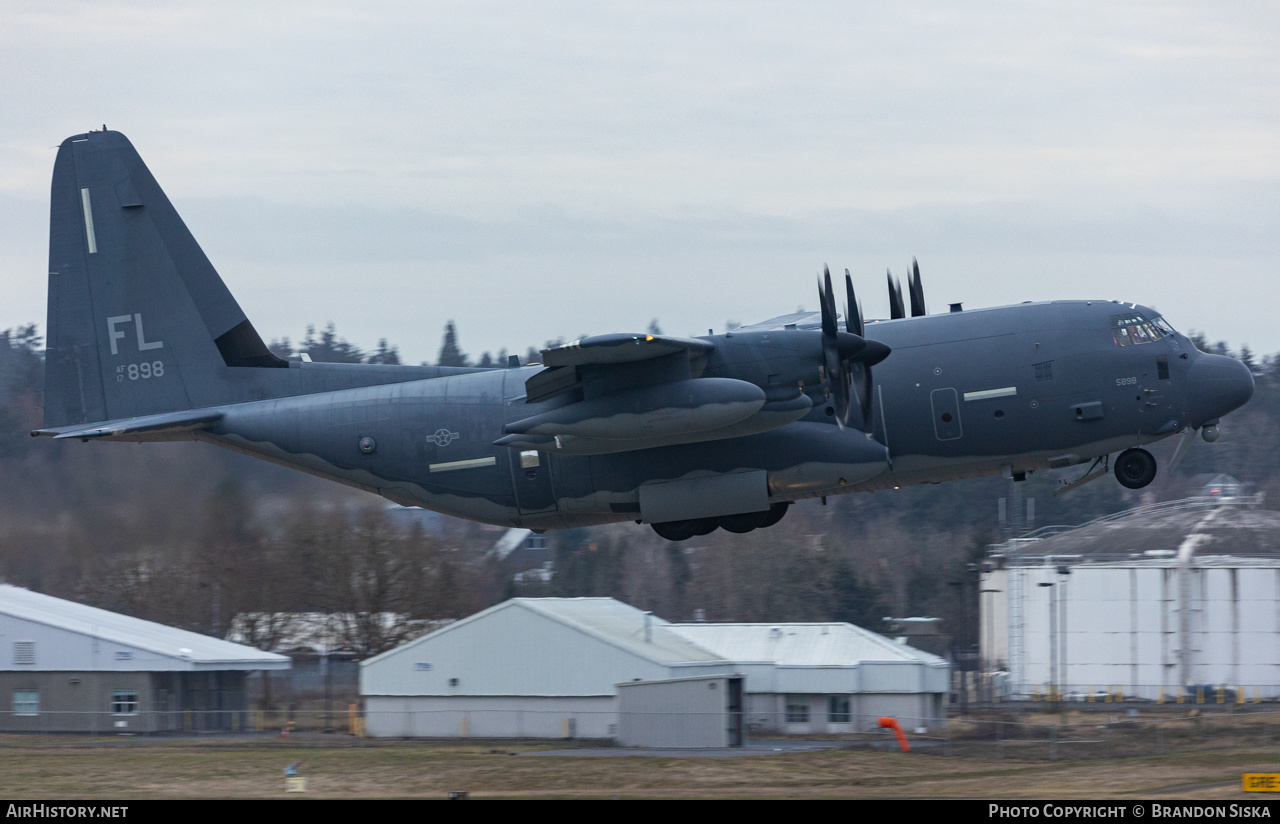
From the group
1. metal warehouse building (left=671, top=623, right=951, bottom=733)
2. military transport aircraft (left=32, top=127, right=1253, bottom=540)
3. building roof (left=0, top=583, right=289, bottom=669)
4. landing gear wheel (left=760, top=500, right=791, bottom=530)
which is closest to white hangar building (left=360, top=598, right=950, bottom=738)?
metal warehouse building (left=671, top=623, right=951, bottom=733)

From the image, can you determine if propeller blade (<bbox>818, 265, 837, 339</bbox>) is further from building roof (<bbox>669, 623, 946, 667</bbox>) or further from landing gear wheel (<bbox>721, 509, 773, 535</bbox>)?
building roof (<bbox>669, 623, 946, 667</bbox>)

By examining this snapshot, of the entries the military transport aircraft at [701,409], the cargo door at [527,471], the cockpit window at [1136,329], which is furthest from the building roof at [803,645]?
the cargo door at [527,471]

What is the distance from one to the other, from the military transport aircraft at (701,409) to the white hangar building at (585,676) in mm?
14566

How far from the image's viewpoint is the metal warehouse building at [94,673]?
4100 cm

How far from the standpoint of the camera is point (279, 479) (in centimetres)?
3117

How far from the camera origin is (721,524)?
918 inches

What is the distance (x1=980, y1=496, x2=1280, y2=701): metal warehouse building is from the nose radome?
2424cm

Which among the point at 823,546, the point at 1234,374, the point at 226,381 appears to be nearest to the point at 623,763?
the point at 226,381

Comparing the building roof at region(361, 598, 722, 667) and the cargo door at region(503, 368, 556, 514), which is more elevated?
the cargo door at region(503, 368, 556, 514)

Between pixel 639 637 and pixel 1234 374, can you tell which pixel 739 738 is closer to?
pixel 639 637

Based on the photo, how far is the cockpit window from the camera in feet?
71.6

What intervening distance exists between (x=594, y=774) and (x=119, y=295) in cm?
1386

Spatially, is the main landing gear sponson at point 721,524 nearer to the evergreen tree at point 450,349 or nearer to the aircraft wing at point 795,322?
the aircraft wing at point 795,322

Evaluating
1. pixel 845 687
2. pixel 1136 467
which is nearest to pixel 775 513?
pixel 1136 467
